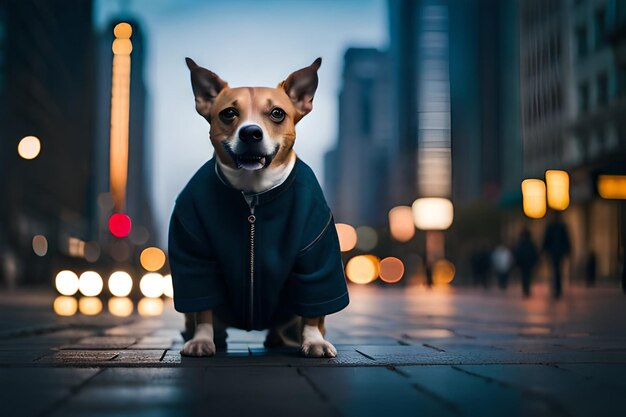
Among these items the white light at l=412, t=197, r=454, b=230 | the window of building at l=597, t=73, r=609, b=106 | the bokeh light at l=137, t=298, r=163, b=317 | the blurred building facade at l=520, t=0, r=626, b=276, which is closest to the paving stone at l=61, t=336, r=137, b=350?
the bokeh light at l=137, t=298, r=163, b=317

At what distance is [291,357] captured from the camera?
4.99 metres

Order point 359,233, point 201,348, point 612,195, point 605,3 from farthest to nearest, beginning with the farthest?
point 359,233, point 605,3, point 612,195, point 201,348

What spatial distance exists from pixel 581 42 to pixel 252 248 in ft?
150

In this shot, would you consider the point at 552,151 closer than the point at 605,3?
No

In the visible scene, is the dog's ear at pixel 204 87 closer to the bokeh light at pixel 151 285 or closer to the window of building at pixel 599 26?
the bokeh light at pixel 151 285

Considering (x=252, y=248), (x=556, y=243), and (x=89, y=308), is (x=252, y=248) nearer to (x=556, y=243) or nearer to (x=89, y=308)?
(x=89, y=308)

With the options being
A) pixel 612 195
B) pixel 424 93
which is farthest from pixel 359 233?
pixel 612 195

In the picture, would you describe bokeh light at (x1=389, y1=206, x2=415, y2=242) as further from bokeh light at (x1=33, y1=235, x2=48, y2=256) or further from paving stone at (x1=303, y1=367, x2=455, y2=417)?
paving stone at (x1=303, y1=367, x2=455, y2=417)

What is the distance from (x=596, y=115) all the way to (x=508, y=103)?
24.2 meters

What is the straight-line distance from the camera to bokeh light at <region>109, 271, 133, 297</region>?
19094 millimetres

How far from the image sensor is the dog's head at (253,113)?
472cm

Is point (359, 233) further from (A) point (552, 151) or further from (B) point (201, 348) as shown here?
(B) point (201, 348)

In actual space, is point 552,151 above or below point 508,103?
below

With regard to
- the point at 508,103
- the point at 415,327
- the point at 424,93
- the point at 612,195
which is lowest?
the point at 415,327
